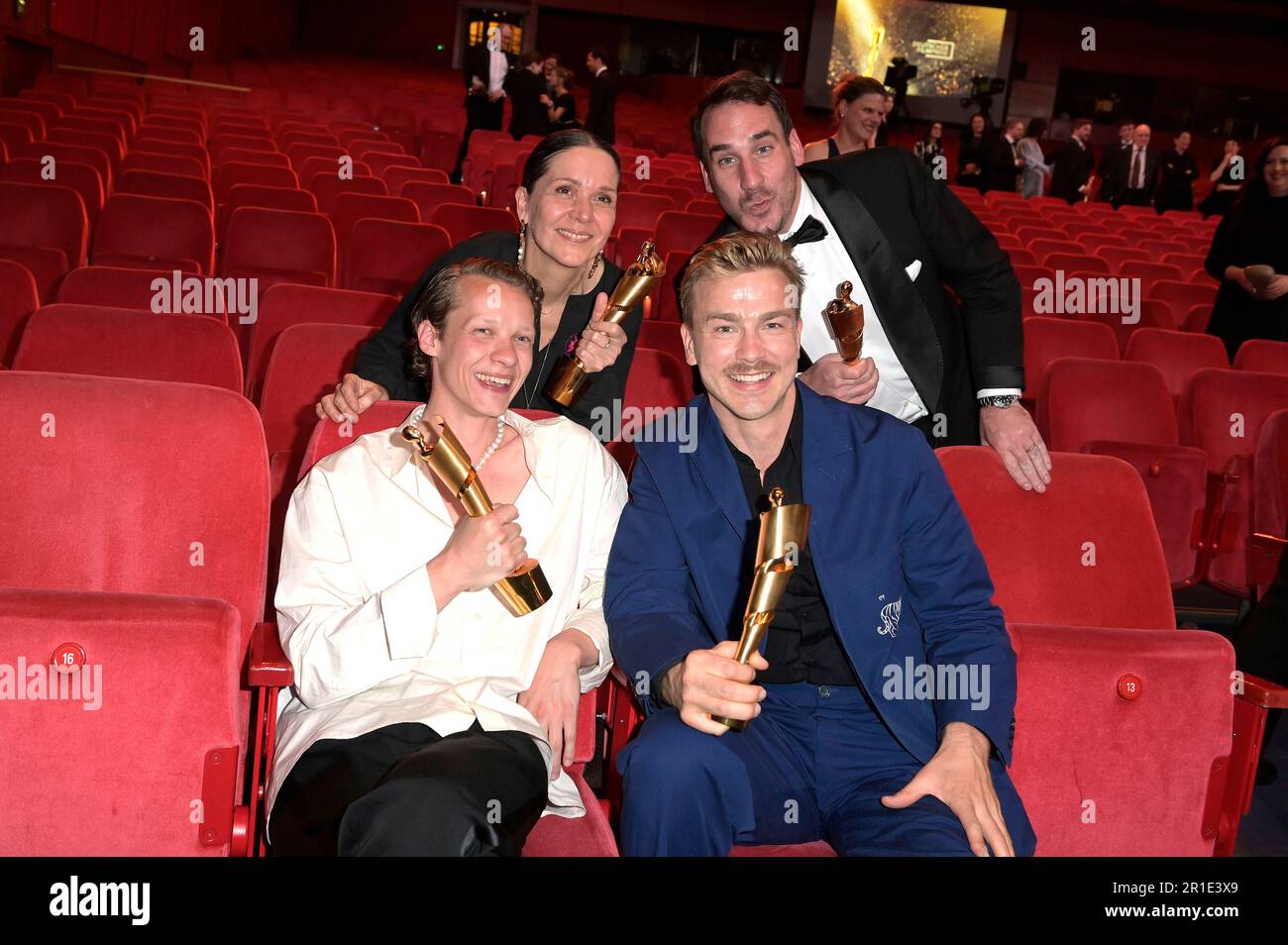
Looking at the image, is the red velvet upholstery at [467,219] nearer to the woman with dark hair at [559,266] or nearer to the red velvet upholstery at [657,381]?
the red velvet upholstery at [657,381]

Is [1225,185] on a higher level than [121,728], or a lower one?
higher

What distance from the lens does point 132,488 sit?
6.53ft

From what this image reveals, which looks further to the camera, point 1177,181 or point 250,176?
point 1177,181

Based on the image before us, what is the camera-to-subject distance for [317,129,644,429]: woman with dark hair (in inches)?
90.5

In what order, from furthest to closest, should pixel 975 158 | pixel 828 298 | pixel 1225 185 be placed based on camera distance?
1. pixel 975 158
2. pixel 1225 185
3. pixel 828 298

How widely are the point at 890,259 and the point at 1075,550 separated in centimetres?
67

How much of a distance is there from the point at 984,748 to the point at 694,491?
57 cm

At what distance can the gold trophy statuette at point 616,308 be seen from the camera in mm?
2146

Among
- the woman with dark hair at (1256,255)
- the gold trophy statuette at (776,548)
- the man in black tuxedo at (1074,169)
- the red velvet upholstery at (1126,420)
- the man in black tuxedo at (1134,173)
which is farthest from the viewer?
the man in black tuxedo at (1134,173)

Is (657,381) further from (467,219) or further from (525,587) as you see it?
(467,219)

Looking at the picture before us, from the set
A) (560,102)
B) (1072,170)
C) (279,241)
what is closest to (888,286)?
(279,241)

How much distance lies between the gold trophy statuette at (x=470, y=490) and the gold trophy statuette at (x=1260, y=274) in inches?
156

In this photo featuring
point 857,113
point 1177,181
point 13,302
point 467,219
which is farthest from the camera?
point 1177,181

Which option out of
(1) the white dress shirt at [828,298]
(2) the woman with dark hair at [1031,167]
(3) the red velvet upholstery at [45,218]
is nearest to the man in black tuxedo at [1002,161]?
(2) the woman with dark hair at [1031,167]
